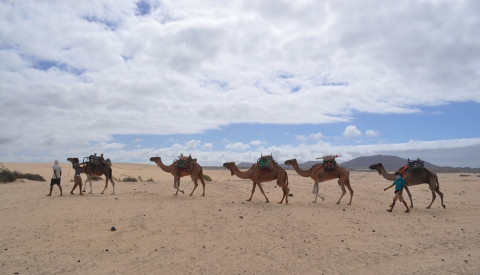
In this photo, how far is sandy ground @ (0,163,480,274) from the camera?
8.27m

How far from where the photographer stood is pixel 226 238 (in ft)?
34.1

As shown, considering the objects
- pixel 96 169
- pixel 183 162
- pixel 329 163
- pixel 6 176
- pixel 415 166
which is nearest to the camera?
pixel 415 166

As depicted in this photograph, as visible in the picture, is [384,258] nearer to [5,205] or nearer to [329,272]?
[329,272]

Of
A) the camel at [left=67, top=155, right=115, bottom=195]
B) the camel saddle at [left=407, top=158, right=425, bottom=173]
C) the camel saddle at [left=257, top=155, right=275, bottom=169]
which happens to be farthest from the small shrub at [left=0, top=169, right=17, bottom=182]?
the camel saddle at [left=407, top=158, right=425, bottom=173]

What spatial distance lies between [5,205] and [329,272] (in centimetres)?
1256

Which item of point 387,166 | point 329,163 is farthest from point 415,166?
point 387,166

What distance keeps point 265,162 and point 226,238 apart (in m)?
7.67

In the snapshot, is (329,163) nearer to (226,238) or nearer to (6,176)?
(226,238)

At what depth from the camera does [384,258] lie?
9047 mm

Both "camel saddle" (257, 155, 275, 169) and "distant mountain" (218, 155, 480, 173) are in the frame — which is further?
"distant mountain" (218, 155, 480, 173)

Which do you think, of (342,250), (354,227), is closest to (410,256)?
(342,250)

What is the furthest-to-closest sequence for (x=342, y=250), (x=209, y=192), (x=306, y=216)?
(x=209, y=192), (x=306, y=216), (x=342, y=250)

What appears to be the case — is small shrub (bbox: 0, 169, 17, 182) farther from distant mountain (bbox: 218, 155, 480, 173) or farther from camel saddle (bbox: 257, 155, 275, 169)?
distant mountain (bbox: 218, 155, 480, 173)

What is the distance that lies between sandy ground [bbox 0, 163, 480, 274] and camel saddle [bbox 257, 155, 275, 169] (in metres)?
2.00
